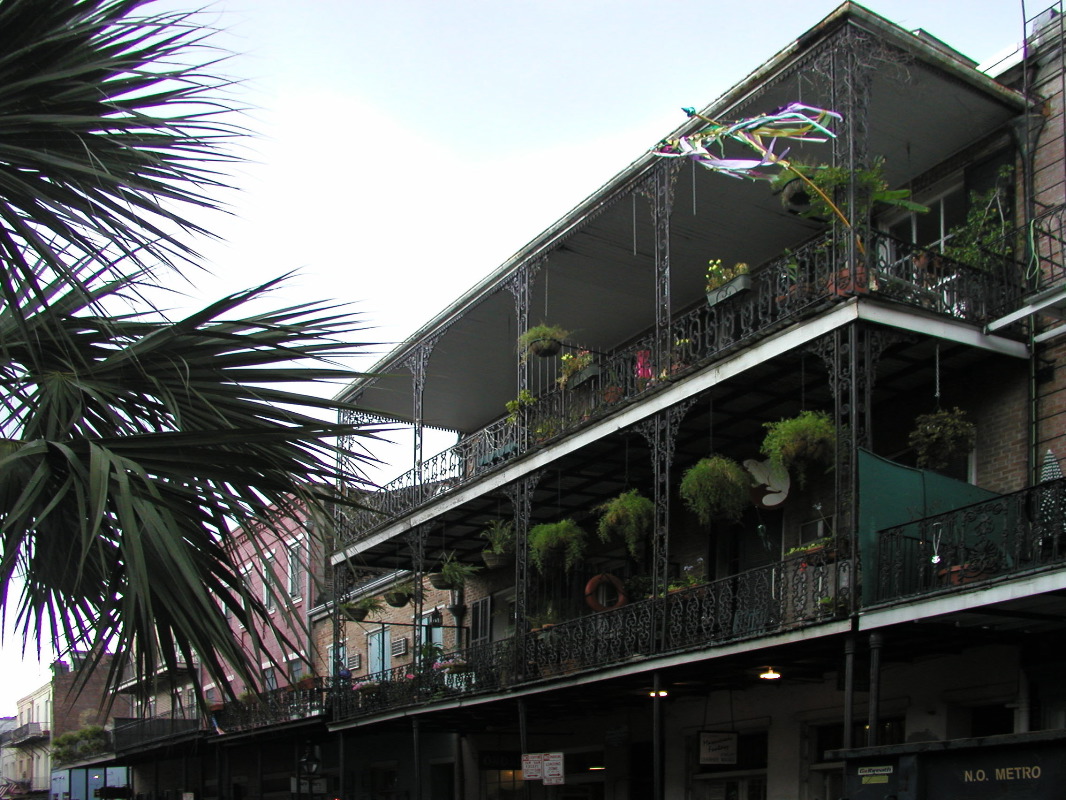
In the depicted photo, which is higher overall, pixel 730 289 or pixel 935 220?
pixel 935 220

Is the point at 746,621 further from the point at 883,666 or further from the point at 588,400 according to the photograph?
the point at 588,400

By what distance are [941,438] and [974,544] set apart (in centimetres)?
182

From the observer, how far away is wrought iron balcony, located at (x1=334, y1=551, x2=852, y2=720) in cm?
1263

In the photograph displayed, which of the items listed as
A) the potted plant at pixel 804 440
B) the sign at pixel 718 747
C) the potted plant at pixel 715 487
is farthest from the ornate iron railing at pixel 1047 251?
the sign at pixel 718 747

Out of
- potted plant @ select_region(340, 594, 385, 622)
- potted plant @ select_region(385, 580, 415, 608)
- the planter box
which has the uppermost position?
the planter box

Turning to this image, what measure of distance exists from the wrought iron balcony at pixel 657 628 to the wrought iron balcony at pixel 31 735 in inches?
2296

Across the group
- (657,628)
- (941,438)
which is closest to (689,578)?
(657,628)

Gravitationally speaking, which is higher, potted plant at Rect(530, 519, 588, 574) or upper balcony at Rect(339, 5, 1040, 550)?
upper balcony at Rect(339, 5, 1040, 550)

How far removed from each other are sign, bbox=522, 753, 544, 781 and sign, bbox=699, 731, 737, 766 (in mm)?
2012

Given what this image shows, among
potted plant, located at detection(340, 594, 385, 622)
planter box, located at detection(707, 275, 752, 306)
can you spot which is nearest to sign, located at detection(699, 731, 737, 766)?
planter box, located at detection(707, 275, 752, 306)

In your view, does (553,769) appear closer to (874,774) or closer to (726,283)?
(726,283)

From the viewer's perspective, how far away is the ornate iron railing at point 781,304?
42.1 feet

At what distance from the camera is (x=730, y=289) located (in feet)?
47.6

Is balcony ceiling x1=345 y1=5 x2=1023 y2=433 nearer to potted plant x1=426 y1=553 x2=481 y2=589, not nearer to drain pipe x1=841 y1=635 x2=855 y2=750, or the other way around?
potted plant x1=426 y1=553 x2=481 y2=589
